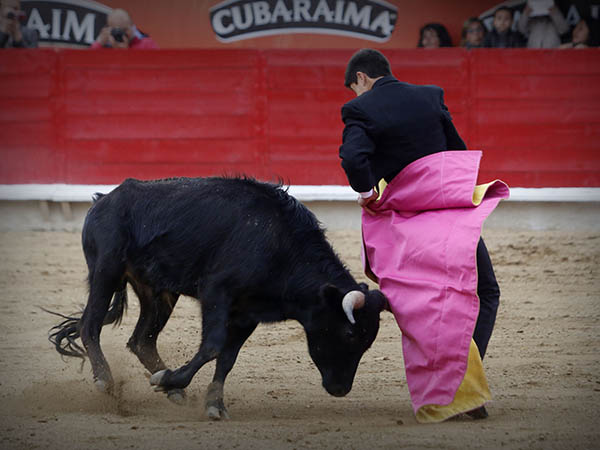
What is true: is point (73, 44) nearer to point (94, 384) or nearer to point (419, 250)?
point (94, 384)

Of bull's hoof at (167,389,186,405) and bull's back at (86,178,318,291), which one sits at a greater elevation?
bull's back at (86,178,318,291)

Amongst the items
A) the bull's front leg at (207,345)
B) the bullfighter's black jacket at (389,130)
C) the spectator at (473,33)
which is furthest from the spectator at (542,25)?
the bull's front leg at (207,345)

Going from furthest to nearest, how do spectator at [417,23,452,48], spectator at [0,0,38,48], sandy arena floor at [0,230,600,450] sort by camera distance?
spectator at [417,23,452,48], spectator at [0,0,38,48], sandy arena floor at [0,230,600,450]

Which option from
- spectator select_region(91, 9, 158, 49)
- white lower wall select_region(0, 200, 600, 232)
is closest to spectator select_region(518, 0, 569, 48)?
white lower wall select_region(0, 200, 600, 232)

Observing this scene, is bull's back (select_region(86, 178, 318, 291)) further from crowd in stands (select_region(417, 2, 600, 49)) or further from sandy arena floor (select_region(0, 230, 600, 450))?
crowd in stands (select_region(417, 2, 600, 49))

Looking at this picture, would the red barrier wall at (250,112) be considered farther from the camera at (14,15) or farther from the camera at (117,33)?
the camera at (14,15)

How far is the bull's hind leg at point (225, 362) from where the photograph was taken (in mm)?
3365

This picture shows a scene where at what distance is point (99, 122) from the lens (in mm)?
8008

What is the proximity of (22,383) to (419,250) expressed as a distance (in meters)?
1.67

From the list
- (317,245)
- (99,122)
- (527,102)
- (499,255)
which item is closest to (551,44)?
(527,102)

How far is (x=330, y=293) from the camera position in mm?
3236

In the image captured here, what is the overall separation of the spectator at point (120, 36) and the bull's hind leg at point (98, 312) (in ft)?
15.4

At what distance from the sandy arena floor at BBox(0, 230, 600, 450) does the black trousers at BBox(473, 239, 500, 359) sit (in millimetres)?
268

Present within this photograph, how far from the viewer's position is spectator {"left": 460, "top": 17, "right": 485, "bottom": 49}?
799cm
